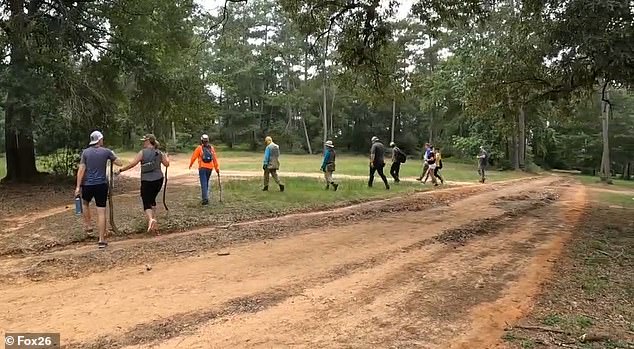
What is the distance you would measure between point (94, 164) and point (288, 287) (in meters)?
3.98

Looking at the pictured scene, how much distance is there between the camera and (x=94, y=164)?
7844 mm

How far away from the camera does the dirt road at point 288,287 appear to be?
14.5 feet

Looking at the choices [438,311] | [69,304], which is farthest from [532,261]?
[69,304]

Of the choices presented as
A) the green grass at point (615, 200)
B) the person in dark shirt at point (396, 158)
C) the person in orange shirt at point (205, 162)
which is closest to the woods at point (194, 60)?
the person in dark shirt at point (396, 158)

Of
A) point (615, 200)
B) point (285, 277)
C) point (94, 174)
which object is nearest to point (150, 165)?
point (94, 174)

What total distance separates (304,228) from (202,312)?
482 centimetres

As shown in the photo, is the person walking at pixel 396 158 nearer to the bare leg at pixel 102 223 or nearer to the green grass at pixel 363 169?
the green grass at pixel 363 169

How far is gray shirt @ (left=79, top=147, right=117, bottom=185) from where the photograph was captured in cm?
783

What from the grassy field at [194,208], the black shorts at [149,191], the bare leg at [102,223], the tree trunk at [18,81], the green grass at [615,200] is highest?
the tree trunk at [18,81]

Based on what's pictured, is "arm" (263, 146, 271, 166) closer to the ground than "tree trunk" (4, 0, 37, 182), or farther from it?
closer to the ground

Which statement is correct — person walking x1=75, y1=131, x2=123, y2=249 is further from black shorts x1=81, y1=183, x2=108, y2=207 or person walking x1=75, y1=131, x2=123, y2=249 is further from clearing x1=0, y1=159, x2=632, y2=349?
clearing x1=0, y1=159, x2=632, y2=349

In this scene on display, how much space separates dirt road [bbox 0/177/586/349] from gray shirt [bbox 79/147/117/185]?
3.40 feet

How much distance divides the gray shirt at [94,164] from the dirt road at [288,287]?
1037 millimetres

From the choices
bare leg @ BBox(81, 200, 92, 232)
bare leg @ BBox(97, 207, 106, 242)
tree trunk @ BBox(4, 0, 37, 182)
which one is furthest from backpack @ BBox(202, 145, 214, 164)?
tree trunk @ BBox(4, 0, 37, 182)
